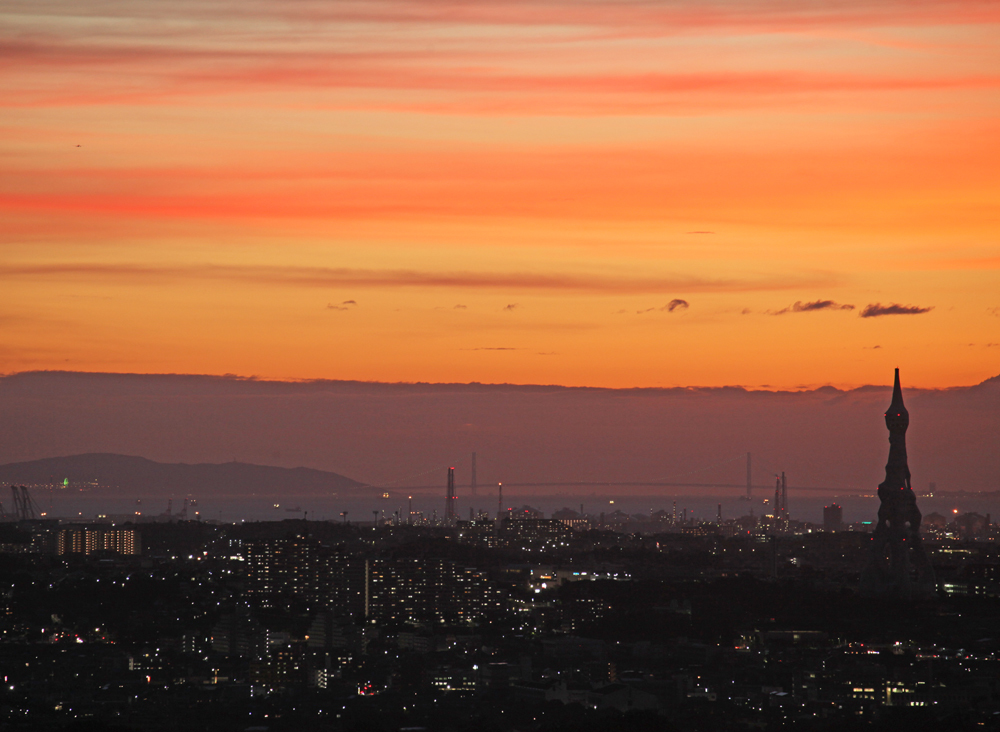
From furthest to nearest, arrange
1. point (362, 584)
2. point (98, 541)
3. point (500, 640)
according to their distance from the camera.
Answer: point (98, 541)
point (362, 584)
point (500, 640)

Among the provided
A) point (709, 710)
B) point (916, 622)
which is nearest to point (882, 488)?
point (916, 622)

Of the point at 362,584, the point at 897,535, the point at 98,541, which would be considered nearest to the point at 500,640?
the point at 897,535

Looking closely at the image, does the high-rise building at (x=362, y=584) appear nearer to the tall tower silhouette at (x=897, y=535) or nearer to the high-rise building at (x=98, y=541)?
the tall tower silhouette at (x=897, y=535)

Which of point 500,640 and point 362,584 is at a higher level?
point 362,584

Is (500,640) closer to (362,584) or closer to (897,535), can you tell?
(897,535)

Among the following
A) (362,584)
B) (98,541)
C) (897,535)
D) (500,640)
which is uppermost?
(897,535)

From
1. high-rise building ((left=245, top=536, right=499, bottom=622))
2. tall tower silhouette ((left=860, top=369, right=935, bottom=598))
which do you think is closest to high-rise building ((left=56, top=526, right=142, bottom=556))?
high-rise building ((left=245, top=536, right=499, bottom=622))

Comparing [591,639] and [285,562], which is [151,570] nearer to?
Result: [285,562]

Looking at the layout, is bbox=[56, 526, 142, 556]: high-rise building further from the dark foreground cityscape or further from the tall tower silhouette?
the tall tower silhouette
